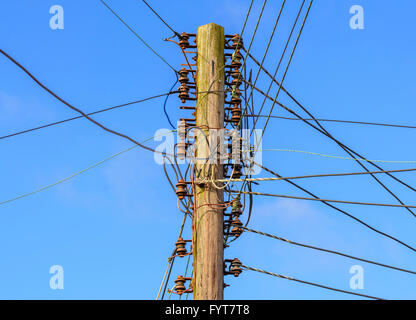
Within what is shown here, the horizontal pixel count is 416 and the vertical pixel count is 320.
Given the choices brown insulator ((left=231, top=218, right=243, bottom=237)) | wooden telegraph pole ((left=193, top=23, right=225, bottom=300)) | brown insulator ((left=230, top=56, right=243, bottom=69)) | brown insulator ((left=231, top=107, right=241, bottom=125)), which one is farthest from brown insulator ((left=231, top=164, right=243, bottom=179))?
brown insulator ((left=230, top=56, right=243, bottom=69))

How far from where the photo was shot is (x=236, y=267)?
1200 cm

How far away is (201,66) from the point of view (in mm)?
12711

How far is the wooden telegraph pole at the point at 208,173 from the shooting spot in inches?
462

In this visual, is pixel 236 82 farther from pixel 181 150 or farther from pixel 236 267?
pixel 236 267

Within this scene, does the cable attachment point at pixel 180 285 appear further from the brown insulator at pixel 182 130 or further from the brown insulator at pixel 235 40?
the brown insulator at pixel 235 40

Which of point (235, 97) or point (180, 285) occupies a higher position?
point (235, 97)

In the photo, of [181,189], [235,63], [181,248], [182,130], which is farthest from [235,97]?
[181,248]

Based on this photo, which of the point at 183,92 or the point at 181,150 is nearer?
the point at 181,150

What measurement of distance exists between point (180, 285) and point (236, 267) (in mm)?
816

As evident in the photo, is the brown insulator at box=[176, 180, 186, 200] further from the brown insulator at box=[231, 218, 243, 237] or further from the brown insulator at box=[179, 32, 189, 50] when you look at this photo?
the brown insulator at box=[179, 32, 189, 50]

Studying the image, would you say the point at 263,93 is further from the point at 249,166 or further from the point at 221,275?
the point at 221,275

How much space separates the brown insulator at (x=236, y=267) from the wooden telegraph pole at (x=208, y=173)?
21 centimetres

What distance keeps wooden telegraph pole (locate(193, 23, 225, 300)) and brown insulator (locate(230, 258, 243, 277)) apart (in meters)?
0.21
